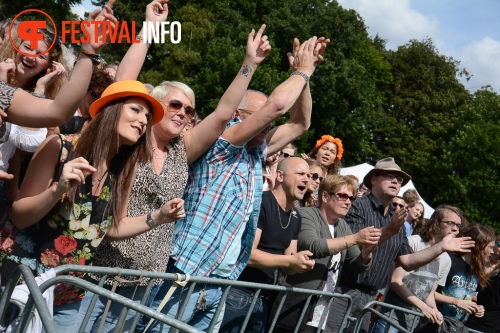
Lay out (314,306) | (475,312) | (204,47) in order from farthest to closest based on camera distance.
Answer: (204,47) < (475,312) < (314,306)

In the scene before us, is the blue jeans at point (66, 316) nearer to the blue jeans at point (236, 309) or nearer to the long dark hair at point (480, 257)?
the blue jeans at point (236, 309)

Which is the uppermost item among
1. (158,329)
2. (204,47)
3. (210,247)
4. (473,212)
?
(204,47)

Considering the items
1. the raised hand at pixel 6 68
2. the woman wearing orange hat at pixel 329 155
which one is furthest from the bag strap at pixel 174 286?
the woman wearing orange hat at pixel 329 155

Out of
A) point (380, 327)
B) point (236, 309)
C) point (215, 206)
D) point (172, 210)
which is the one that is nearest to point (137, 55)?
point (215, 206)

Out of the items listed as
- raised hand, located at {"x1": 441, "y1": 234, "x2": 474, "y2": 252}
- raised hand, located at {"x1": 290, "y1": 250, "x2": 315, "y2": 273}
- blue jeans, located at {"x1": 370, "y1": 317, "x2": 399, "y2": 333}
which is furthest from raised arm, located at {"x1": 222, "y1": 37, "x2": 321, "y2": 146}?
blue jeans, located at {"x1": 370, "y1": 317, "x2": 399, "y2": 333}

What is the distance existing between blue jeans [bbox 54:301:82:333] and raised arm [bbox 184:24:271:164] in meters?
1.22

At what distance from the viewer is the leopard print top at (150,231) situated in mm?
4035

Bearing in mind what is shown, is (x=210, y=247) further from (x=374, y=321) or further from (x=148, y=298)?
(x=374, y=321)

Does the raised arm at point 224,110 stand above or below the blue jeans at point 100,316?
above

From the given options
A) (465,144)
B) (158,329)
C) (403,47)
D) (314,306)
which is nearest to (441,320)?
(314,306)

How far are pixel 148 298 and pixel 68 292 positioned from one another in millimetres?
691

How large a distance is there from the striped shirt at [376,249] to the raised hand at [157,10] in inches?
121

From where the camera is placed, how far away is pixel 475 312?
24.9ft

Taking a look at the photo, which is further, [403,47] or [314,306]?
[403,47]
